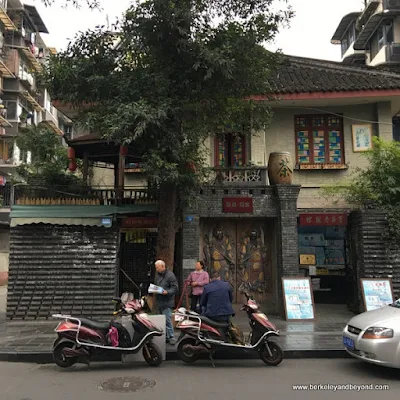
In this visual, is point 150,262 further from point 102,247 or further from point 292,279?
point 292,279

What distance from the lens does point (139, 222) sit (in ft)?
36.7

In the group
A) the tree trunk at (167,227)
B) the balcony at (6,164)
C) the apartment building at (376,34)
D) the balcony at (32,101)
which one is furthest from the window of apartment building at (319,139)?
the balcony at (32,101)

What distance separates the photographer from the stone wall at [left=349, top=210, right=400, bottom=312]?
35.9ft

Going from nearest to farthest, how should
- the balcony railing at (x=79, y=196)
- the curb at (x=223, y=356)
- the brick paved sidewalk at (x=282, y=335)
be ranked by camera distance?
the curb at (x=223, y=356)
the brick paved sidewalk at (x=282, y=335)
the balcony railing at (x=79, y=196)

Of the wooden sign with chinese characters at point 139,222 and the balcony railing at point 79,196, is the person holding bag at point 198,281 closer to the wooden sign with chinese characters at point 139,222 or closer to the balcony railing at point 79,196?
the wooden sign with chinese characters at point 139,222

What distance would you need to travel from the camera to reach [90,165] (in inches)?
533

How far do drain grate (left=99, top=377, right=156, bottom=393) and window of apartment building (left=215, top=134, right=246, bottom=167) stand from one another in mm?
8632

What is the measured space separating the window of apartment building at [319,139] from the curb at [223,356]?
7.25 meters

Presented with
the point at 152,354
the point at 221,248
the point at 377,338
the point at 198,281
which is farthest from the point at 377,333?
the point at 221,248

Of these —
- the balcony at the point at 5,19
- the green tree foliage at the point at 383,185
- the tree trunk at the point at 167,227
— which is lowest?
the tree trunk at the point at 167,227

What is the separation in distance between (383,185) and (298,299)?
3.95m

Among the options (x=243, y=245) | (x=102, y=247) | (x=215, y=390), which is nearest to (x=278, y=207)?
(x=243, y=245)

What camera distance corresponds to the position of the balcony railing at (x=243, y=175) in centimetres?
1185

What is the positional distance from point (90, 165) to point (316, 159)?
7354 mm
